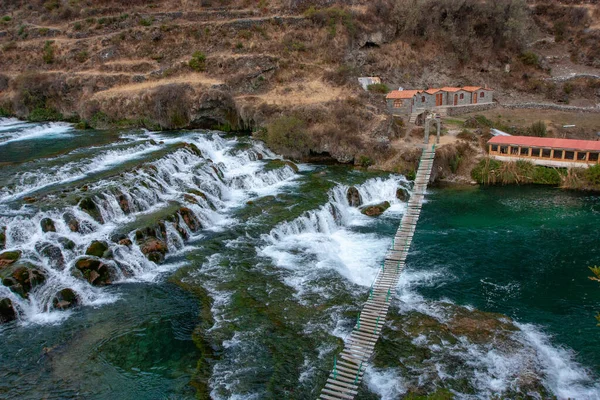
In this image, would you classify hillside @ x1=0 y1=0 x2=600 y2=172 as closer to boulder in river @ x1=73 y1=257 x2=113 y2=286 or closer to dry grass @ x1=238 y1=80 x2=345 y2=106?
dry grass @ x1=238 y1=80 x2=345 y2=106

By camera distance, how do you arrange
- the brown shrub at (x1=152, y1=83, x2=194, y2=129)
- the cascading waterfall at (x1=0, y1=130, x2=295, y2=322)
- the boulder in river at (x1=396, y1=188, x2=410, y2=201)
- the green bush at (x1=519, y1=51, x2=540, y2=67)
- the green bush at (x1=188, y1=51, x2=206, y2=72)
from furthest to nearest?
the green bush at (x1=519, y1=51, x2=540, y2=67) → the green bush at (x1=188, y1=51, x2=206, y2=72) → the brown shrub at (x1=152, y1=83, x2=194, y2=129) → the boulder in river at (x1=396, y1=188, x2=410, y2=201) → the cascading waterfall at (x1=0, y1=130, x2=295, y2=322)

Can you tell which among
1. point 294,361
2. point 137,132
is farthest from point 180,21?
point 294,361

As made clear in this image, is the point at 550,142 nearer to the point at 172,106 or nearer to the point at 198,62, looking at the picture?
the point at 172,106

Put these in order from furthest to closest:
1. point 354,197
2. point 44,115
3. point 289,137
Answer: point 44,115 → point 289,137 → point 354,197

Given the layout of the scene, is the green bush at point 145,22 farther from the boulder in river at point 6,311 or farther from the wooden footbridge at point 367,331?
the boulder in river at point 6,311

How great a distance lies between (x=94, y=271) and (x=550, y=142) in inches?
1386

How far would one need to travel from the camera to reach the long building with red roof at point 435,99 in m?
48.1

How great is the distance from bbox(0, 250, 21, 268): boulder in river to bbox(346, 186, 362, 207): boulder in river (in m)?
21.4

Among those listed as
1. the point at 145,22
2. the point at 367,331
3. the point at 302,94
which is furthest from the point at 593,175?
the point at 145,22

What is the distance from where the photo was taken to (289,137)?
142ft

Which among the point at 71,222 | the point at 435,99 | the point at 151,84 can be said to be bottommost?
the point at 71,222

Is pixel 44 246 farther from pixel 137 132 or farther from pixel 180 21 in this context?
pixel 180 21

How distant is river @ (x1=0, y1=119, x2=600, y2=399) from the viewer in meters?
17.7

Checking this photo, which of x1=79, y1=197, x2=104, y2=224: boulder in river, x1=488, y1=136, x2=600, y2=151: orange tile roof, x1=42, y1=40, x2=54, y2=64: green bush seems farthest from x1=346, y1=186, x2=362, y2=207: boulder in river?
x1=42, y1=40, x2=54, y2=64: green bush
